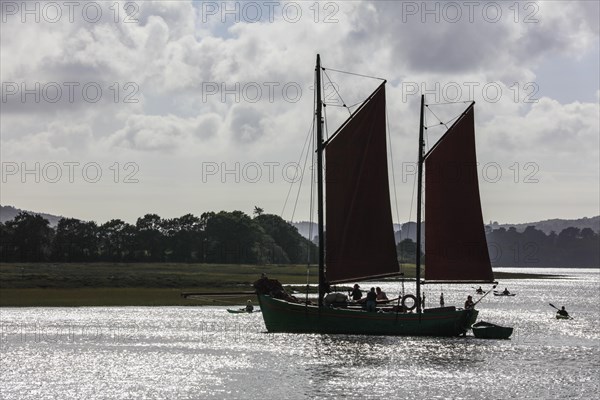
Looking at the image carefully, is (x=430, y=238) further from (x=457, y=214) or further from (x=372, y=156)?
(x=372, y=156)

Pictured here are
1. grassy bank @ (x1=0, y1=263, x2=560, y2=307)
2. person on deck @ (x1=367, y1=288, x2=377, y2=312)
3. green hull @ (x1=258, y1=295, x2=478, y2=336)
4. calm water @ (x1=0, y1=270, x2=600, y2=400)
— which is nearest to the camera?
calm water @ (x1=0, y1=270, x2=600, y2=400)

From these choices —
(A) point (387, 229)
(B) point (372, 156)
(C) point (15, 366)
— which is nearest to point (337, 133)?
(B) point (372, 156)

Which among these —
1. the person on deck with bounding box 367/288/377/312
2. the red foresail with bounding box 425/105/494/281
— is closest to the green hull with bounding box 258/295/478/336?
the person on deck with bounding box 367/288/377/312

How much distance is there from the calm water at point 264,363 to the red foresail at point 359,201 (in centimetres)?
555

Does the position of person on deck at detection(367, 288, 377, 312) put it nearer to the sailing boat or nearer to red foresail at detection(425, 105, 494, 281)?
the sailing boat

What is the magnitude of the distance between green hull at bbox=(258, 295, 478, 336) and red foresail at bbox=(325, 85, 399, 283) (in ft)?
10.8

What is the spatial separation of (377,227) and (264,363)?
16204mm

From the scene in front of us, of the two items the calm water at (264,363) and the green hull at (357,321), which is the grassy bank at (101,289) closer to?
the calm water at (264,363)

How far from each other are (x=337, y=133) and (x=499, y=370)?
20378mm

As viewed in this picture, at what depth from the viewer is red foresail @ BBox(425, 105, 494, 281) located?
7075cm

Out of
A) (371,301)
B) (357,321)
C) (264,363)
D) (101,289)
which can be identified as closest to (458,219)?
(371,301)

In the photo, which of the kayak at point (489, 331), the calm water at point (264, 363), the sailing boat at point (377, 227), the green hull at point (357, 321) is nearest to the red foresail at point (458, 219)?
the sailing boat at point (377, 227)

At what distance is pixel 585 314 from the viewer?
401 ft

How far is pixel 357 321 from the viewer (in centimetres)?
6975
